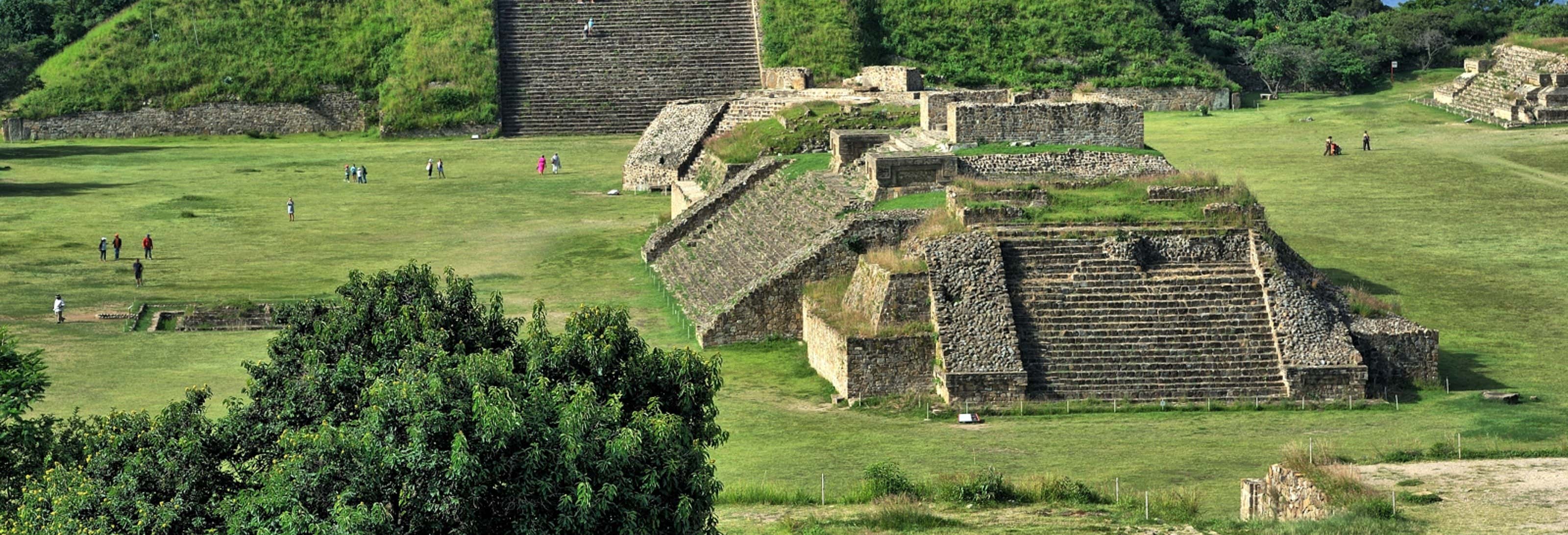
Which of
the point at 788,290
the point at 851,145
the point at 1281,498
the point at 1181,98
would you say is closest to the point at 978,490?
the point at 1281,498

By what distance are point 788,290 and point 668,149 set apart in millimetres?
24281

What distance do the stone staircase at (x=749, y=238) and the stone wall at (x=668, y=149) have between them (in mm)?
12032

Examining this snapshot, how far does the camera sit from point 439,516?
20.9 m

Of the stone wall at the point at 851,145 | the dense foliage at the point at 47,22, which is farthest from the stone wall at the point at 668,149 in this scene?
the dense foliage at the point at 47,22

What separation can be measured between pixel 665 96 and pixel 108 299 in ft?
121

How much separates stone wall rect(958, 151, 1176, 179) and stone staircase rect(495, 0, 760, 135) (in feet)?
114

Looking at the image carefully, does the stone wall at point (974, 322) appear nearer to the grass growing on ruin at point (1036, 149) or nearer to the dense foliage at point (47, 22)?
the grass growing on ruin at point (1036, 149)


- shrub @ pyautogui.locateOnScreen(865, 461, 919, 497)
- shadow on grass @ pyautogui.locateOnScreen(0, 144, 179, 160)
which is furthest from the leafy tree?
shadow on grass @ pyautogui.locateOnScreen(0, 144, 179, 160)

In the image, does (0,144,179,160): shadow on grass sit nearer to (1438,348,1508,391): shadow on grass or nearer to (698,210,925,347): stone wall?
(698,210,925,347): stone wall

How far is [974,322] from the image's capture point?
120 feet

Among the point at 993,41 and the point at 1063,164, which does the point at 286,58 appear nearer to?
the point at 993,41

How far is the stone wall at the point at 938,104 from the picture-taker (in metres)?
51.8

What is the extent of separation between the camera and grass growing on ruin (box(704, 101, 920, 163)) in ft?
187

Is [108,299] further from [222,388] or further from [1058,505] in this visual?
[1058,505]
